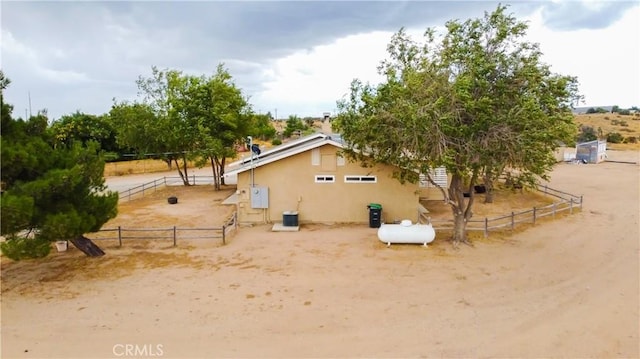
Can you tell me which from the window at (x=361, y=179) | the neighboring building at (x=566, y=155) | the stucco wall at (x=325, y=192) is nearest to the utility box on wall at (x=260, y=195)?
the stucco wall at (x=325, y=192)

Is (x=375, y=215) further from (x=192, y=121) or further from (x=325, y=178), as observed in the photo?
(x=192, y=121)

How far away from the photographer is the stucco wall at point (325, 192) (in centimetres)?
1825

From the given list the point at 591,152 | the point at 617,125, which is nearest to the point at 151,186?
the point at 591,152

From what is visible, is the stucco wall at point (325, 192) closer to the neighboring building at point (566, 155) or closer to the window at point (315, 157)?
the window at point (315, 157)

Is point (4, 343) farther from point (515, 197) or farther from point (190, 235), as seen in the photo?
point (515, 197)

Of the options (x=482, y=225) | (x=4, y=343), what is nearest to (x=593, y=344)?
(x=482, y=225)

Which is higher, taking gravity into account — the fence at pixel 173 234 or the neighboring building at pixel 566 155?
the neighboring building at pixel 566 155

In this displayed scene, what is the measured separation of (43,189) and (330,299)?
792 cm

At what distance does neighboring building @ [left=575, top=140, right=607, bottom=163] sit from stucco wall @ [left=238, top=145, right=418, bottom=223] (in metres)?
38.0

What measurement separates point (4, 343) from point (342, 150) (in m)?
12.1

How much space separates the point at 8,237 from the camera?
1101 centimetres

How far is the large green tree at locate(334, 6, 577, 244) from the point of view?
1298 centimetres

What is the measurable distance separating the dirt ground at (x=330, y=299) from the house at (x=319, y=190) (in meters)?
2.08

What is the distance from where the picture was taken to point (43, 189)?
10.9 metres
